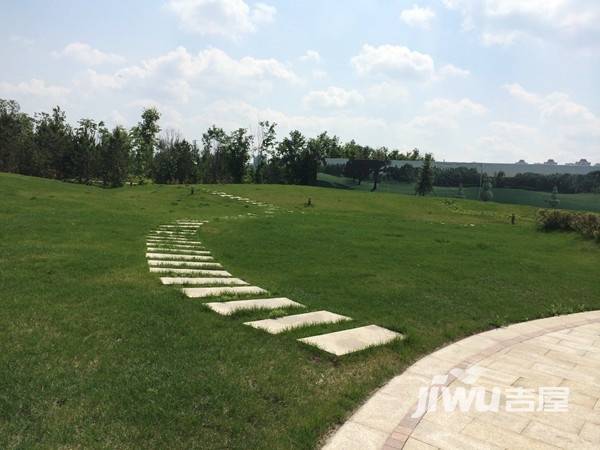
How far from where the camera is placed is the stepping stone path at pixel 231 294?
5.85 meters

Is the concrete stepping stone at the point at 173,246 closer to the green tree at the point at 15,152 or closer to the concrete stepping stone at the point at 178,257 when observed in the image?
the concrete stepping stone at the point at 178,257

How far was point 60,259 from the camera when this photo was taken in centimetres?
879

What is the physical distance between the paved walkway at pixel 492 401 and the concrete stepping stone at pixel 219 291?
334cm

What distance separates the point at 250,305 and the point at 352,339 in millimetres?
1770

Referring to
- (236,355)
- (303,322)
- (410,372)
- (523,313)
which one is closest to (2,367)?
(236,355)

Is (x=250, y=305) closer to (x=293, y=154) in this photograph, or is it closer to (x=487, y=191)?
(x=487, y=191)

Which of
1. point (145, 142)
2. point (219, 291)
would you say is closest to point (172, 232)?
point (219, 291)

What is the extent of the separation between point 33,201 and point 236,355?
733 inches

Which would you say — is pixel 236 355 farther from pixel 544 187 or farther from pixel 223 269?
pixel 544 187

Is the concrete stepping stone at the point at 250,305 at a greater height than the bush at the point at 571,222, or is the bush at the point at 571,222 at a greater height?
the bush at the point at 571,222

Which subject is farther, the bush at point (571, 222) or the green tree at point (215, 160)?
the green tree at point (215, 160)

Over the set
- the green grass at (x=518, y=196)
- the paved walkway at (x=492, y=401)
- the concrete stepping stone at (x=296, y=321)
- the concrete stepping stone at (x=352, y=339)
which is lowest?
the paved walkway at (x=492, y=401)

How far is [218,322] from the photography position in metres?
6.04

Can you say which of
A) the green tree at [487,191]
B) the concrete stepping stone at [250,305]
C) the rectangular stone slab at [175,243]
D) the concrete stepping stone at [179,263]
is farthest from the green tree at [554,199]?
the concrete stepping stone at [250,305]
